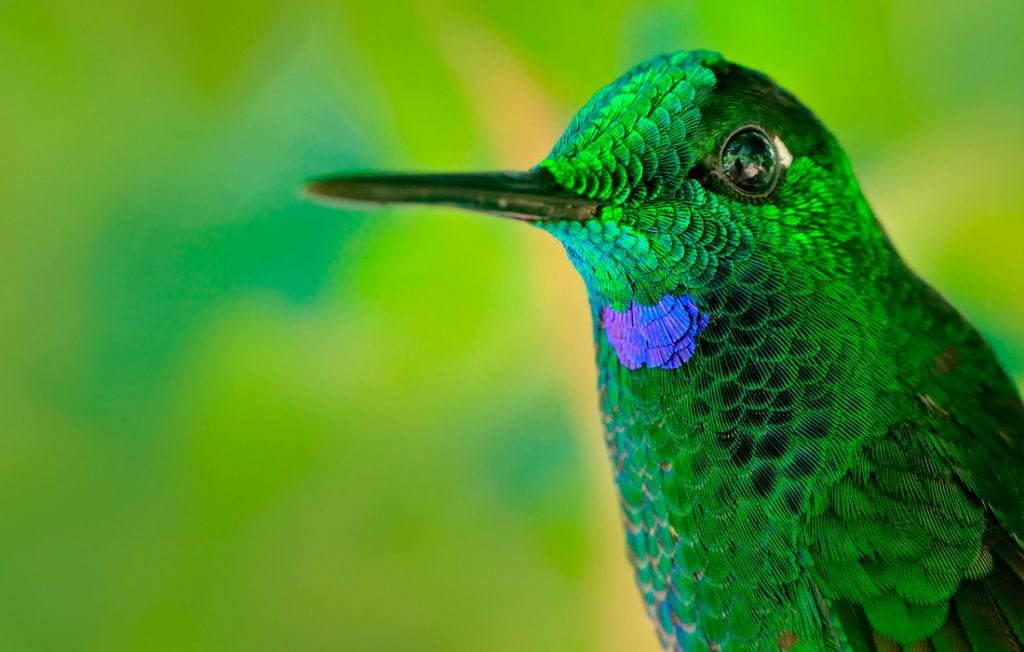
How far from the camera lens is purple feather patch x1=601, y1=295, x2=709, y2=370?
60cm

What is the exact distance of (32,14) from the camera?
43.8 inches

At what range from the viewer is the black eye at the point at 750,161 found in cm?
59

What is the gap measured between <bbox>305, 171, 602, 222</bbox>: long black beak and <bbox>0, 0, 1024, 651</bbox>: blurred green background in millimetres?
629

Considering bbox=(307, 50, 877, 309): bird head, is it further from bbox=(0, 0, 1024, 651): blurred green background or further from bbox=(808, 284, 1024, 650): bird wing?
bbox=(0, 0, 1024, 651): blurred green background

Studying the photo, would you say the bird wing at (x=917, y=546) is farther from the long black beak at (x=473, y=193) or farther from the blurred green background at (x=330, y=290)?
the blurred green background at (x=330, y=290)

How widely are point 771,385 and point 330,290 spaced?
2.43ft

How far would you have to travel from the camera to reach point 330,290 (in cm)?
119

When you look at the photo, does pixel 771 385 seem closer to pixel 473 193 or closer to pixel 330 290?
pixel 473 193

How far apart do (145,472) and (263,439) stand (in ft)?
0.53

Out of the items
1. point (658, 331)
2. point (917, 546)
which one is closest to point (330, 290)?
point (658, 331)

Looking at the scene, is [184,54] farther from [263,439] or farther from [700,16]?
[700,16]

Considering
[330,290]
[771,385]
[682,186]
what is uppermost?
[330,290]

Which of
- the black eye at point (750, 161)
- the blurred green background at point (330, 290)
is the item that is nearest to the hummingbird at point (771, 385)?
the black eye at point (750, 161)

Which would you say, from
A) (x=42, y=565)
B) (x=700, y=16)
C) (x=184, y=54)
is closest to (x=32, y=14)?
(x=184, y=54)
